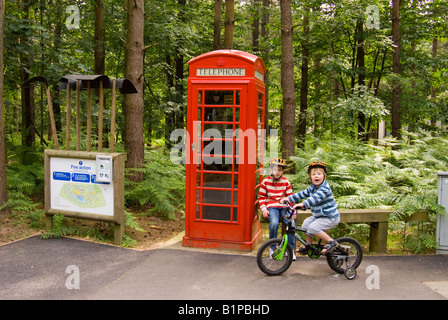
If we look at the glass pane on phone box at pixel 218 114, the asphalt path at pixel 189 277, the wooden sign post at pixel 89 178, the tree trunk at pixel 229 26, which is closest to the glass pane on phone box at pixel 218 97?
the glass pane on phone box at pixel 218 114

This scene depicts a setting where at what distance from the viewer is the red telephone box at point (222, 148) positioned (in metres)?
5.93

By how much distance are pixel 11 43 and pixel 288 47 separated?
20.1 ft

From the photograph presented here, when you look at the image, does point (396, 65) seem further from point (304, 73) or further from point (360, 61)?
point (304, 73)

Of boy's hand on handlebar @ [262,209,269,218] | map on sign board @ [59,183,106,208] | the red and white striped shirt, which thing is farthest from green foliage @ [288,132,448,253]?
map on sign board @ [59,183,106,208]

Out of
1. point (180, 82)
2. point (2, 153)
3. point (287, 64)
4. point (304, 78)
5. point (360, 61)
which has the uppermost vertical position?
point (360, 61)

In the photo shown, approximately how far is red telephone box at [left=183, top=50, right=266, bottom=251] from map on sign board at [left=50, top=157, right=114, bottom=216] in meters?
1.37

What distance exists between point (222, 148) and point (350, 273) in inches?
98.0

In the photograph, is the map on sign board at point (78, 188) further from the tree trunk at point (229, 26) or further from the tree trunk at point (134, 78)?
the tree trunk at point (229, 26)

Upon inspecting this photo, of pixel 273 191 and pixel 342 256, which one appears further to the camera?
pixel 273 191

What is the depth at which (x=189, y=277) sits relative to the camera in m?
5.00

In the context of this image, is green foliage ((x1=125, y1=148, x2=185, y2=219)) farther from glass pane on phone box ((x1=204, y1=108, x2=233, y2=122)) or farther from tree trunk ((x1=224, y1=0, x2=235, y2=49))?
tree trunk ((x1=224, y1=0, x2=235, y2=49))

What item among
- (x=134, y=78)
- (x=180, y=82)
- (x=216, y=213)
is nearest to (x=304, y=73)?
(x=180, y=82)
